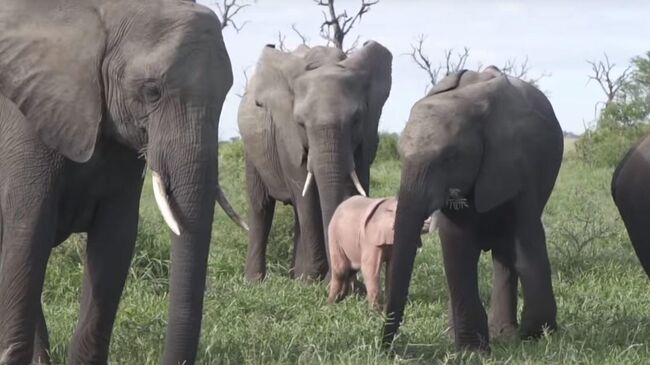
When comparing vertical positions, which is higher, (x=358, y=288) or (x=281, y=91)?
(x=281, y=91)

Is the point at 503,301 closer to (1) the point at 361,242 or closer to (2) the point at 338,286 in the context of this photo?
(1) the point at 361,242

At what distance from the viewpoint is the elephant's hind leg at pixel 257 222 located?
8570mm

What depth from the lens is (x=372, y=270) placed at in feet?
22.6

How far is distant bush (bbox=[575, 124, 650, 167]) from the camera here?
61.7 ft

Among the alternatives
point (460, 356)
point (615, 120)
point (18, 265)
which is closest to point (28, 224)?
point (18, 265)

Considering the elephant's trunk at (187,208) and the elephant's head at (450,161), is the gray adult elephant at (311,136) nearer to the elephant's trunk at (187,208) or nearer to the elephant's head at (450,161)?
the elephant's head at (450,161)

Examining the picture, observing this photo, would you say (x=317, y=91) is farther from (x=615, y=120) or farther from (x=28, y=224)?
(x=615, y=120)

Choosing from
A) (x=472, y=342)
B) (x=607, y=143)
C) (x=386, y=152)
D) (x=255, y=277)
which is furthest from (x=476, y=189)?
(x=386, y=152)

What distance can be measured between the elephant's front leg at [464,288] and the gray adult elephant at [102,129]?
158 cm

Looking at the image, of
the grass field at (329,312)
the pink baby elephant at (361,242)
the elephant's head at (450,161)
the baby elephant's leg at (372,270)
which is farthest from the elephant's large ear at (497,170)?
the baby elephant's leg at (372,270)

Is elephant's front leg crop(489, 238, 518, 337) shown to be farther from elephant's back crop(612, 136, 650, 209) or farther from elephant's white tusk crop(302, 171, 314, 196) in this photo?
elephant's white tusk crop(302, 171, 314, 196)

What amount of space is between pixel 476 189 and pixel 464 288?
41cm

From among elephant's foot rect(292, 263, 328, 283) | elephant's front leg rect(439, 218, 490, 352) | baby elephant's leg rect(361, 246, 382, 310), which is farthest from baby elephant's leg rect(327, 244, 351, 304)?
elephant's front leg rect(439, 218, 490, 352)

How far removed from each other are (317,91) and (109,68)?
3.68 m
